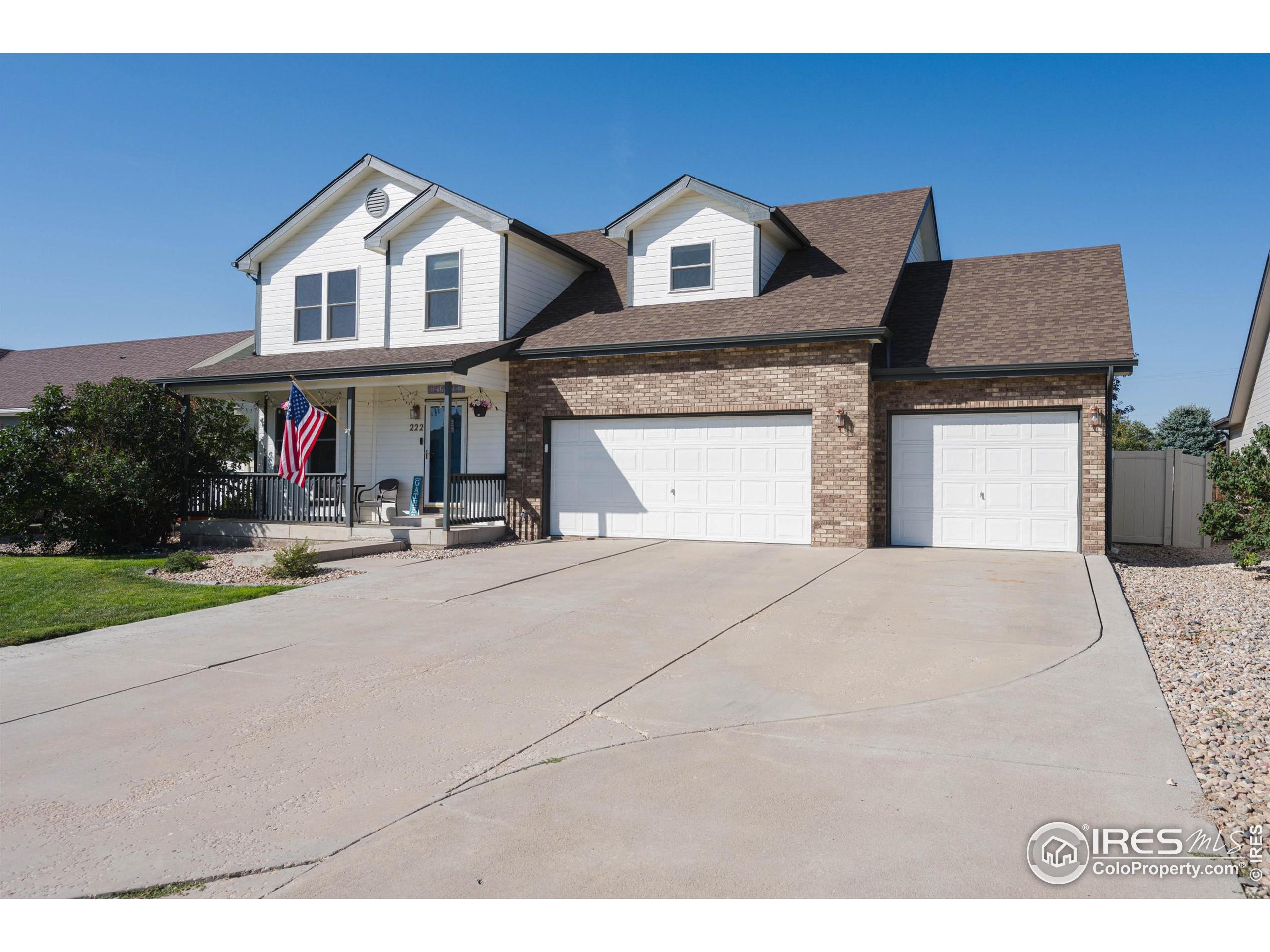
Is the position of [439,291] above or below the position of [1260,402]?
above

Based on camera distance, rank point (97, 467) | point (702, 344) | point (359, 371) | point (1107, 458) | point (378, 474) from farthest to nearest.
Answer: point (378, 474), point (359, 371), point (97, 467), point (702, 344), point (1107, 458)

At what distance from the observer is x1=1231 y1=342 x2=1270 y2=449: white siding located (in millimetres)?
18969

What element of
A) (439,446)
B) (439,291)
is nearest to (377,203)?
(439,291)

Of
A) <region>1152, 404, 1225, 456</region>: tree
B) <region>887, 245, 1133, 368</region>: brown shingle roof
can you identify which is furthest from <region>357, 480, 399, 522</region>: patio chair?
<region>1152, 404, 1225, 456</region>: tree

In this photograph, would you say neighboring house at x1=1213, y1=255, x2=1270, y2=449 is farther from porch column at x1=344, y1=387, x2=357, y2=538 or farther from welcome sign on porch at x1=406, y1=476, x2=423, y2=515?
porch column at x1=344, y1=387, x2=357, y2=538

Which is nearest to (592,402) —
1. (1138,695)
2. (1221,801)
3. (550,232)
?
(550,232)

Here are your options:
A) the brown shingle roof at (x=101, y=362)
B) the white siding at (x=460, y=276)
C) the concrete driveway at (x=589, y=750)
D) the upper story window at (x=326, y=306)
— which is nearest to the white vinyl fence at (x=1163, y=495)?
the concrete driveway at (x=589, y=750)

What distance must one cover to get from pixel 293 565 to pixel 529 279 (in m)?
8.14

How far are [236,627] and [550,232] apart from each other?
14.5 metres

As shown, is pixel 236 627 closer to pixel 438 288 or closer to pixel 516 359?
pixel 516 359

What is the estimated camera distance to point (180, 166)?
13.7 meters

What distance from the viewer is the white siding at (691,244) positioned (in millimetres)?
16078

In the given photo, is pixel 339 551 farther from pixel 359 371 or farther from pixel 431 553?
pixel 359 371

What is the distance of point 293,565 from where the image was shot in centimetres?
1180
